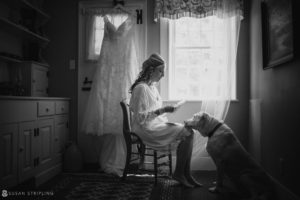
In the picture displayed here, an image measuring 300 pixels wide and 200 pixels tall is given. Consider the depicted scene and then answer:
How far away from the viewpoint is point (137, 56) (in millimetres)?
3289

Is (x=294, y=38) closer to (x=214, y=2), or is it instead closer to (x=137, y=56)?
(x=214, y=2)

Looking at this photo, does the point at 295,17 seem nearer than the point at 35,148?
Yes

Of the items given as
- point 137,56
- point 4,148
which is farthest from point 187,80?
point 4,148

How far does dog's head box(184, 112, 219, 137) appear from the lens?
2.38 metres

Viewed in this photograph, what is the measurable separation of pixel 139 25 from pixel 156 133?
1507 millimetres

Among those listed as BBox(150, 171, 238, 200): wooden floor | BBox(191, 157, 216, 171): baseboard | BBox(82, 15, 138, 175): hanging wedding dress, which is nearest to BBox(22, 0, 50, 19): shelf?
BBox(82, 15, 138, 175): hanging wedding dress

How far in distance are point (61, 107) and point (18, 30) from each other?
0.95 metres

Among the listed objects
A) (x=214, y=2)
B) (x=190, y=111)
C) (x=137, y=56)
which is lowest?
(x=190, y=111)

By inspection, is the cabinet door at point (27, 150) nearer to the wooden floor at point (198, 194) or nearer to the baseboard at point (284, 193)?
the wooden floor at point (198, 194)

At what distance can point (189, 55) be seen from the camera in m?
3.37

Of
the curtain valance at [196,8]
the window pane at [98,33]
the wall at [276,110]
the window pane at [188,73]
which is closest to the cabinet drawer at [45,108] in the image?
the window pane at [98,33]

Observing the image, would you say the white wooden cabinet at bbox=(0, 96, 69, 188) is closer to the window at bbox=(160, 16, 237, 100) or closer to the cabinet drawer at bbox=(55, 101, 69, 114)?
the cabinet drawer at bbox=(55, 101, 69, 114)

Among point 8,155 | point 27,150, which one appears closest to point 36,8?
point 27,150

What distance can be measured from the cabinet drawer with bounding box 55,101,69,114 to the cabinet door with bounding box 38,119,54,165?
0.58 feet
